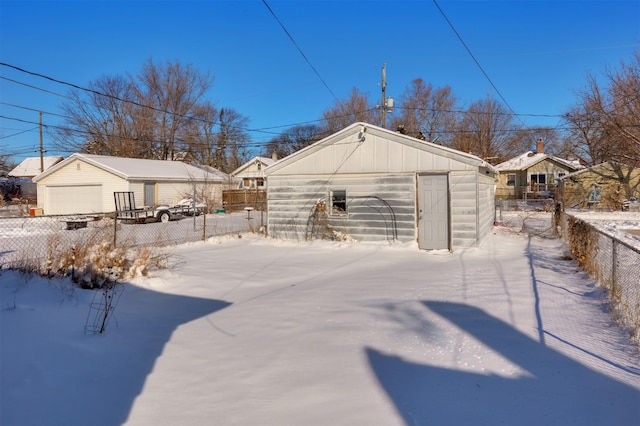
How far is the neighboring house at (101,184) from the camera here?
2631 cm

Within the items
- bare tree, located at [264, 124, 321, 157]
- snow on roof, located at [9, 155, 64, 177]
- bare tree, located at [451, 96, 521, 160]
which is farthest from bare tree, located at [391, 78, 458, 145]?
snow on roof, located at [9, 155, 64, 177]

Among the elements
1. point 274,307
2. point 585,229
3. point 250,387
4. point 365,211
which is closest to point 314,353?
point 250,387

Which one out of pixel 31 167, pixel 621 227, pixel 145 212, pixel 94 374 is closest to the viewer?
pixel 94 374

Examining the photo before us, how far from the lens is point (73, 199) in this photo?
91.0 feet

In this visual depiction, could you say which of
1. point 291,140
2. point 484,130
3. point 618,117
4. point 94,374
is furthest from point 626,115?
point 291,140

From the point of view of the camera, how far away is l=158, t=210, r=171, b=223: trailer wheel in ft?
77.7

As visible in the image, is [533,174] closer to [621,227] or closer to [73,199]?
[621,227]

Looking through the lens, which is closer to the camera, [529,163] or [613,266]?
[613,266]

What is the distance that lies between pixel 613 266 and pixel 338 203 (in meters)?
8.78

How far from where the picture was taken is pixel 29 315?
493 cm

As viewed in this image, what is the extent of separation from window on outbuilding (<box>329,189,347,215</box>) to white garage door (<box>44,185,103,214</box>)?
63.6 feet

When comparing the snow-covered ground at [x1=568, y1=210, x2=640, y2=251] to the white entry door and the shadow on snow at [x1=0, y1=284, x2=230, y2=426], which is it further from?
the shadow on snow at [x1=0, y1=284, x2=230, y2=426]

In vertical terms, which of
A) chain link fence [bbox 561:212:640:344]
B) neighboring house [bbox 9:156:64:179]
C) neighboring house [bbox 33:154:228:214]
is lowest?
chain link fence [bbox 561:212:640:344]

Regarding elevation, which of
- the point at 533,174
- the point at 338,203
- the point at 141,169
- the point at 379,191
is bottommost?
the point at 338,203
